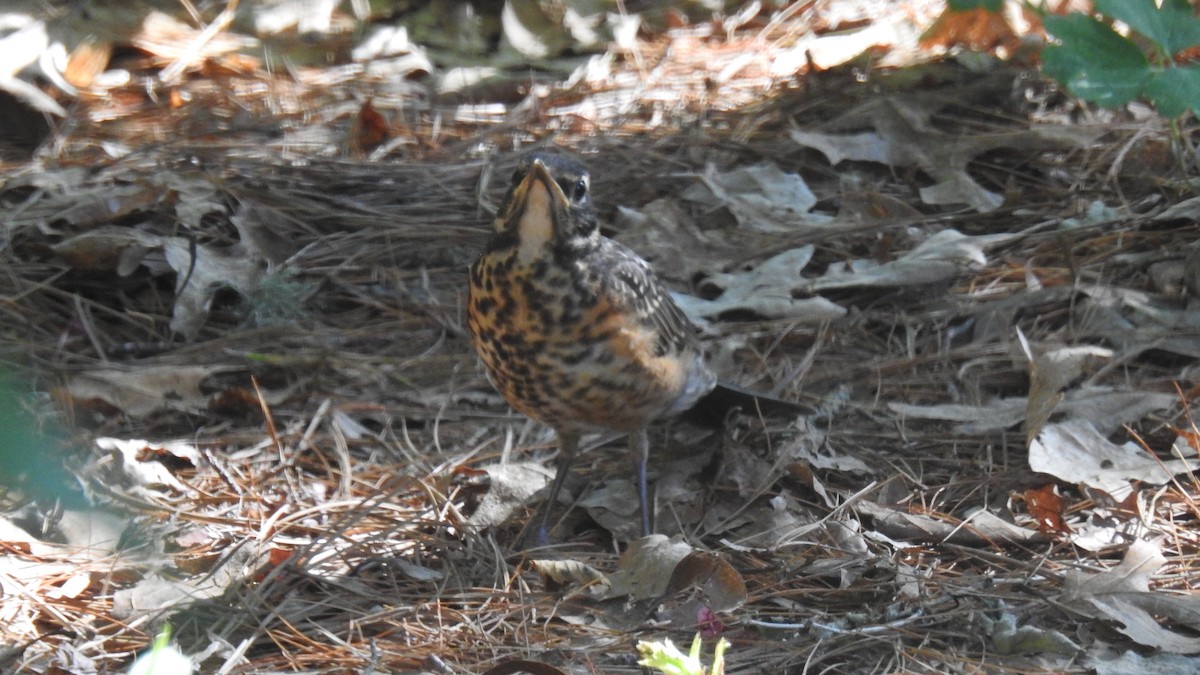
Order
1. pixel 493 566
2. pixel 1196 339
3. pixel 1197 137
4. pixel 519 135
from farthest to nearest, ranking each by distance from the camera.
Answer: pixel 519 135 < pixel 1197 137 < pixel 1196 339 < pixel 493 566

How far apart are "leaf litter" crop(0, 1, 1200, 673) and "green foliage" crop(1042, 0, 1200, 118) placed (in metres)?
0.57

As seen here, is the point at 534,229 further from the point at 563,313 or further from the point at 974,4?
the point at 974,4

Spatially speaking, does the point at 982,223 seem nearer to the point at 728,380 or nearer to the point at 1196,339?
the point at 1196,339

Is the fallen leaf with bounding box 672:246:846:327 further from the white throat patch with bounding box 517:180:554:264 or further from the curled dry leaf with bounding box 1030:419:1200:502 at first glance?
the white throat patch with bounding box 517:180:554:264

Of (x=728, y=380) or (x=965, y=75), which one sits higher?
(x=965, y=75)

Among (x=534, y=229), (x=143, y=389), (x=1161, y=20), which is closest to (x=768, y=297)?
(x=534, y=229)

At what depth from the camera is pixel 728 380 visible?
12.4 feet

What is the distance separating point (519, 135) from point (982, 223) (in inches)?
74.4

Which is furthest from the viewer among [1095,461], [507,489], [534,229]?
[507,489]

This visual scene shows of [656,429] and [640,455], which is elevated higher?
[640,455]

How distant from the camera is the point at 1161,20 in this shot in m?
3.84

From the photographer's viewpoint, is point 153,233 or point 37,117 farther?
point 37,117

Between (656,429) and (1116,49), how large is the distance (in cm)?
186

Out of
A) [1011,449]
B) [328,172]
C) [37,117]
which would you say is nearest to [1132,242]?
[1011,449]
